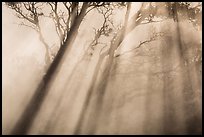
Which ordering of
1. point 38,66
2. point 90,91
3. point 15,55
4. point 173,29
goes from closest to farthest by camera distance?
1. point 90,91
2. point 173,29
3. point 38,66
4. point 15,55

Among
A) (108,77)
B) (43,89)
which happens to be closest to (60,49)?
(43,89)

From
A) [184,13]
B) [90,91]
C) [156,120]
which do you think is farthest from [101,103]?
[184,13]

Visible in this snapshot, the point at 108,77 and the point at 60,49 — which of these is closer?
the point at 60,49

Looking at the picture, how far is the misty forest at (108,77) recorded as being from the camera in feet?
56.4

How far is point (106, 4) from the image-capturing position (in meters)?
18.0

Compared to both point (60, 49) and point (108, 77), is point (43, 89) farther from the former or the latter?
point (108, 77)

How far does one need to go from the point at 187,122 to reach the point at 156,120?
1781mm

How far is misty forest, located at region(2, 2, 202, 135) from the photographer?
17.2m

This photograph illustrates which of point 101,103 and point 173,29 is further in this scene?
point 173,29


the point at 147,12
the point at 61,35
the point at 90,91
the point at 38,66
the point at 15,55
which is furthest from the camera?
the point at 15,55

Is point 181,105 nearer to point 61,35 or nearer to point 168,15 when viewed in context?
point 168,15

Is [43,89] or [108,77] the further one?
[108,77]

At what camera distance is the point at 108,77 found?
21344mm

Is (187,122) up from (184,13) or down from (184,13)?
down
